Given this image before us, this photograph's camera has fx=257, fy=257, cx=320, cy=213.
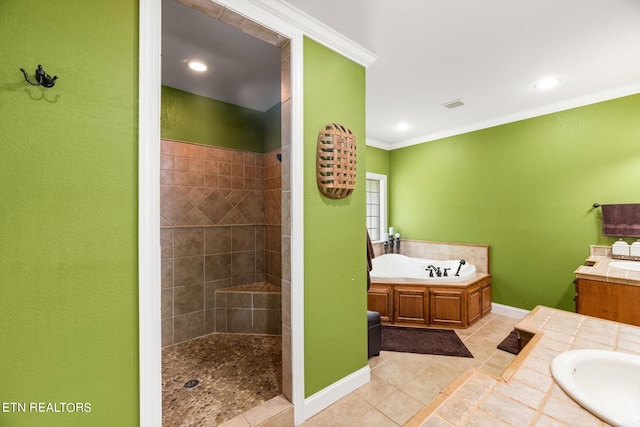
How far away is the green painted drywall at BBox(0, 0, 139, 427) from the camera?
3.16ft

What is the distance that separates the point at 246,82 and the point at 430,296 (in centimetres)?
329

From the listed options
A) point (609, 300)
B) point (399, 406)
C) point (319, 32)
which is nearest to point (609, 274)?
point (609, 300)

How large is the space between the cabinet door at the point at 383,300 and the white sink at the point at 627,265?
7.03ft

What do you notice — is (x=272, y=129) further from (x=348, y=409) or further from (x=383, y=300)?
(x=348, y=409)

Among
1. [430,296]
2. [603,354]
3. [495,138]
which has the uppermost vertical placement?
[495,138]

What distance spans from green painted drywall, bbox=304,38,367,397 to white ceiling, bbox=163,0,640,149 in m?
0.35

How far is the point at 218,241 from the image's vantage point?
3.08 meters

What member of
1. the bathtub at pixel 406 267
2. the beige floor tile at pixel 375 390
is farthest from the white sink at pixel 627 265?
the beige floor tile at pixel 375 390

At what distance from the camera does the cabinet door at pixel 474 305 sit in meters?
3.19

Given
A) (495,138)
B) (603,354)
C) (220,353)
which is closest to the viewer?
(603,354)

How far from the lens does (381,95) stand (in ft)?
9.77

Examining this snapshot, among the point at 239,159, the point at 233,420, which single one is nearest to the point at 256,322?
the point at 233,420

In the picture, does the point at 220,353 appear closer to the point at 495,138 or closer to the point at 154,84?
the point at 154,84

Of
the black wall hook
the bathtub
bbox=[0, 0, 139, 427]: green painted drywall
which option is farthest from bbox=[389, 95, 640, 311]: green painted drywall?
the black wall hook
